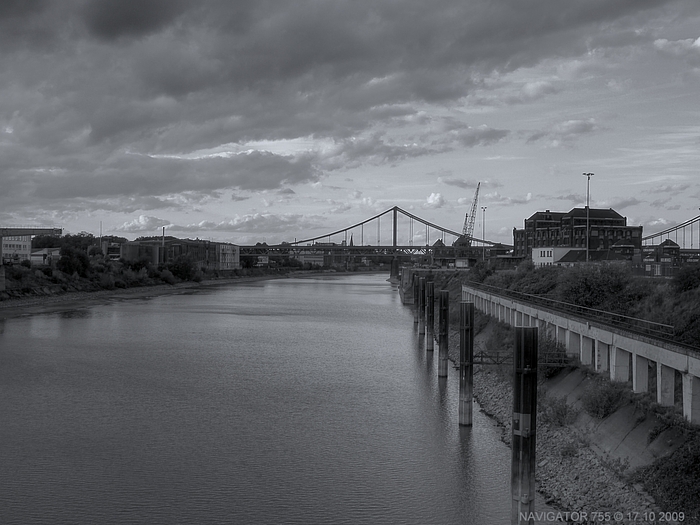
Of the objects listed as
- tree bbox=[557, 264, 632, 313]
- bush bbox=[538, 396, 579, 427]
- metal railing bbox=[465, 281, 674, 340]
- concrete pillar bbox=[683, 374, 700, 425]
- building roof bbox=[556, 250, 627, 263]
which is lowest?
bush bbox=[538, 396, 579, 427]

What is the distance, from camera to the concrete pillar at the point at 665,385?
12.5 m

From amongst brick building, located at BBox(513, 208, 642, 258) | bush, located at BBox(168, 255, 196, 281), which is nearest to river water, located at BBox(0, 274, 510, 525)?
brick building, located at BBox(513, 208, 642, 258)

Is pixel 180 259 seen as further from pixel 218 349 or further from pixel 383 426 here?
pixel 383 426

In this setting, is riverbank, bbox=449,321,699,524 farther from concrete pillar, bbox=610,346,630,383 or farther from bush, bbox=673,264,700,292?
bush, bbox=673,264,700,292

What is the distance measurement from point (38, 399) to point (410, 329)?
26630mm

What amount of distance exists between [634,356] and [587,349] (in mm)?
3234

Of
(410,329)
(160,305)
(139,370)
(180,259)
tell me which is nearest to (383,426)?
(139,370)

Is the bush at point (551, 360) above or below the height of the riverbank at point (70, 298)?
above

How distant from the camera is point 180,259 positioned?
10681 centimetres

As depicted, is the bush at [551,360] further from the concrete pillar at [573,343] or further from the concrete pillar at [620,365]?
the concrete pillar at [620,365]

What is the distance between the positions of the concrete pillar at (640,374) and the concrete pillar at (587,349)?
296 cm

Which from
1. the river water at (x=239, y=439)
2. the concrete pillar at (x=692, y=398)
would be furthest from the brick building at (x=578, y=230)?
the concrete pillar at (x=692, y=398)

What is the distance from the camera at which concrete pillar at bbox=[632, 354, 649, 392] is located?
1355 centimetres

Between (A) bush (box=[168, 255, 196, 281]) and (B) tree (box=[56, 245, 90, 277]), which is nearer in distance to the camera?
(B) tree (box=[56, 245, 90, 277])
